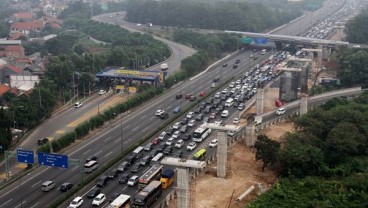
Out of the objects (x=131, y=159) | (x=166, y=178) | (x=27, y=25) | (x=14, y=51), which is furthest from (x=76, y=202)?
(x=27, y=25)

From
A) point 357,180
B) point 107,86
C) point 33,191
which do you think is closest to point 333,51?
point 107,86

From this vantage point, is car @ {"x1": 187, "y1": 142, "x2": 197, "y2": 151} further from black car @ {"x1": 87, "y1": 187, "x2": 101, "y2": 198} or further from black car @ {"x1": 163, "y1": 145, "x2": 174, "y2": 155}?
black car @ {"x1": 87, "y1": 187, "x2": 101, "y2": 198}

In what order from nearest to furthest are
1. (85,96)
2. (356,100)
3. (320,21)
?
(356,100), (85,96), (320,21)

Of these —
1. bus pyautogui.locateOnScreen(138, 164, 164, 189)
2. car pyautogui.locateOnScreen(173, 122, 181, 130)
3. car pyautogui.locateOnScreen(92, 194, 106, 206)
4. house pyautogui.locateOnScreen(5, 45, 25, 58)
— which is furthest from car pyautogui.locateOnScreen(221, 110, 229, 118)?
house pyautogui.locateOnScreen(5, 45, 25, 58)

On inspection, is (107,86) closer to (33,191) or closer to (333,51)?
(33,191)

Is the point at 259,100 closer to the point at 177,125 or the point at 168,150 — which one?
the point at 177,125
